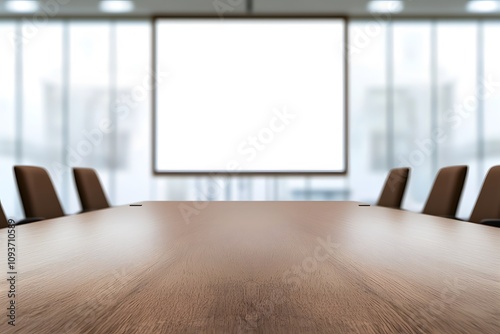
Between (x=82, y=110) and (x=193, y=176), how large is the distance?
6.54 ft

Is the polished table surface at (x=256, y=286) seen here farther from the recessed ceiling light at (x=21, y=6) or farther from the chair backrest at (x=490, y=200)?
the recessed ceiling light at (x=21, y=6)

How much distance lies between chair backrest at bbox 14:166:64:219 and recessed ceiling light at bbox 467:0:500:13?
247 inches

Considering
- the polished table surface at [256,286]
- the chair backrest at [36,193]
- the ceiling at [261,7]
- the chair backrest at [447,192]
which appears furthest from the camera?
the ceiling at [261,7]

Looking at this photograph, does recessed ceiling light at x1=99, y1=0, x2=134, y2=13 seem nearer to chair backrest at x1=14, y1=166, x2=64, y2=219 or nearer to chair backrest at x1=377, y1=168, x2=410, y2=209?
chair backrest at x1=14, y1=166, x2=64, y2=219

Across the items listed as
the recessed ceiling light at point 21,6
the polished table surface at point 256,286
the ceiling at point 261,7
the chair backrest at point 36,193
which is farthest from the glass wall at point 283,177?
the polished table surface at point 256,286

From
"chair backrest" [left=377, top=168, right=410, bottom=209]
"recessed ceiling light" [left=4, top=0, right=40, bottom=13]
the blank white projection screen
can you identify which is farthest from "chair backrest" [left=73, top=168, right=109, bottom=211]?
"recessed ceiling light" [left=4, top=0, right=40, bottom=13]

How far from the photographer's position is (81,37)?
7.57m

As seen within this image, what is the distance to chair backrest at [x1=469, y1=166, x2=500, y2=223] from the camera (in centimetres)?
292

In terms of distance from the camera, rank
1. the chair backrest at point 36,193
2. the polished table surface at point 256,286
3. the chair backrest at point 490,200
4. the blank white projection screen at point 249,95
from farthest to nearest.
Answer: the blank white projection screen at point 249,95
the chair backrest at point 36,193
the chair backrest at point 490,200
the polished table surface at point 256,286

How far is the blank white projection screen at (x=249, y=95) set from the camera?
24.4 feet

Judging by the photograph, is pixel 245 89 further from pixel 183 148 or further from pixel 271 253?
pixel 271 253

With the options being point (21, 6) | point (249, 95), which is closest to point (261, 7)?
point (249, 95)

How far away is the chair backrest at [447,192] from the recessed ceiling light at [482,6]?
4.48m

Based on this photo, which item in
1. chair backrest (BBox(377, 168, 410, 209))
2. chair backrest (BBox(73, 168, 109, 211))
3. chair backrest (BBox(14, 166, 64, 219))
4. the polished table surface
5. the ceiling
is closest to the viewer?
the polished table surface
